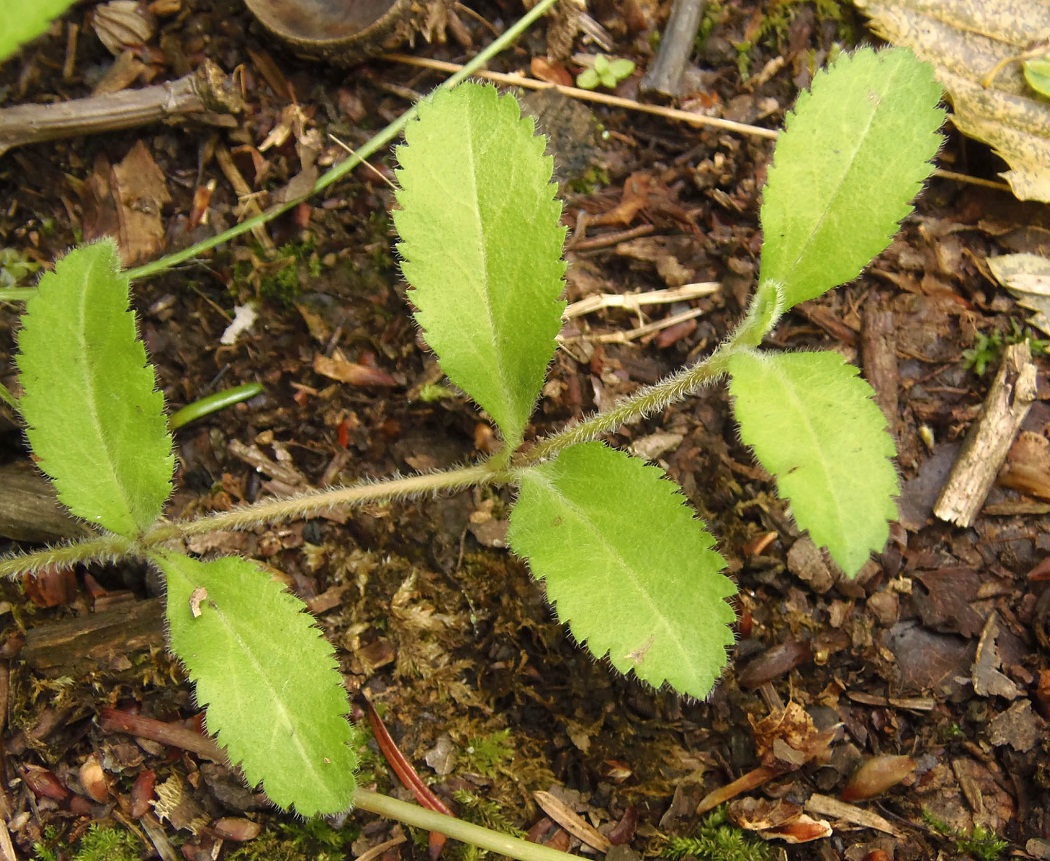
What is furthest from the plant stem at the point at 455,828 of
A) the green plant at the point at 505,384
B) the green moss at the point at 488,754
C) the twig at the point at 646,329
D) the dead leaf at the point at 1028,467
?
the dead leaf at the point at 1028,467

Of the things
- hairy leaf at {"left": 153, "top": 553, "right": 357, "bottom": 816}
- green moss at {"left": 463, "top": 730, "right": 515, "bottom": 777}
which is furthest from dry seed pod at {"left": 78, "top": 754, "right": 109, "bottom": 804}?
green moss at {"left": 463, "top": 730, "right": 515, "bottom": 777}

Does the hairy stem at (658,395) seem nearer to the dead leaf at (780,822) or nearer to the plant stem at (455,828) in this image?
the plant stem at (455,828)

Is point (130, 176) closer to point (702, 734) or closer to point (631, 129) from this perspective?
point (631, 129)

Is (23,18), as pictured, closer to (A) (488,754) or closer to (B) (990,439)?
(A) (488,754)

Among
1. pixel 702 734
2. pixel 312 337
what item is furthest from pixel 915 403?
pixel 312 337

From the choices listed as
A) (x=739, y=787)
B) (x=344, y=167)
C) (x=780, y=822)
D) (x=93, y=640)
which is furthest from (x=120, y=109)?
(x=780, y=822)

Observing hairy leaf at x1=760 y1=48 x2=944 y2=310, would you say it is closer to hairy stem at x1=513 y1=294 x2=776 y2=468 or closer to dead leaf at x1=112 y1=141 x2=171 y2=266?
hairy stem at x1=513 y1=294 x2=776 y2=468
